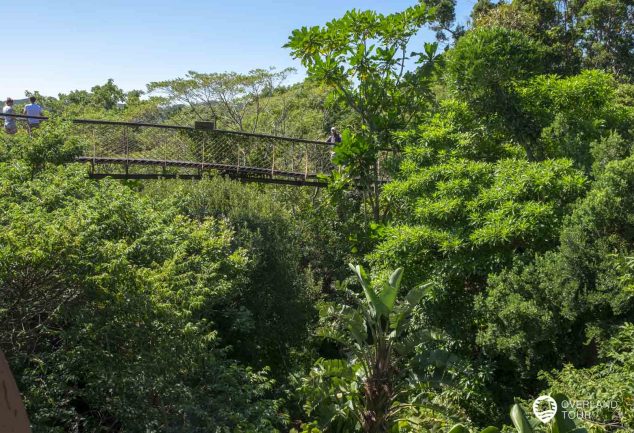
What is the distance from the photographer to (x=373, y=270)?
36.5ft

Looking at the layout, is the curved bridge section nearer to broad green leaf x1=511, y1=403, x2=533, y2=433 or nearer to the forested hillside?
the forested hillside

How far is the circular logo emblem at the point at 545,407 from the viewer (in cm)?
500

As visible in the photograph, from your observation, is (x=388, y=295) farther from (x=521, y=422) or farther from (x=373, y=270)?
(x=521, y=422)

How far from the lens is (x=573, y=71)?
62.6 ft

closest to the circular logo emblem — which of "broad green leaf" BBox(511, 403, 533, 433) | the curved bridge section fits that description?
"broad green leaf" BBox(511, 403, 533, 433)

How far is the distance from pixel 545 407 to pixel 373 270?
5373mm

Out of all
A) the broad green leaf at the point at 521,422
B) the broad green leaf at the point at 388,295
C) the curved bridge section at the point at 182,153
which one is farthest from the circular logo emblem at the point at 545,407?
the curved bridge section at the point at 182,153

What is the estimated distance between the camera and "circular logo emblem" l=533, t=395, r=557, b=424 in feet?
16.4

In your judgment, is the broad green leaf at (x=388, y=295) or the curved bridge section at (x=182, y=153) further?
the curved bridge section at (x=182, y=153)

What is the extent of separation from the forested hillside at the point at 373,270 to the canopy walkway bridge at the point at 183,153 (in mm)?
676

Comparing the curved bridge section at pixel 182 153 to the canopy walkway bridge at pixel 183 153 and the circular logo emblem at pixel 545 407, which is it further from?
the circular logo emblem at pixel 545 407

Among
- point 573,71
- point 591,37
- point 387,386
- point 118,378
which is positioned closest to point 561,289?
point 387,386

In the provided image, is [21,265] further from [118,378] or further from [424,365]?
[424,365]

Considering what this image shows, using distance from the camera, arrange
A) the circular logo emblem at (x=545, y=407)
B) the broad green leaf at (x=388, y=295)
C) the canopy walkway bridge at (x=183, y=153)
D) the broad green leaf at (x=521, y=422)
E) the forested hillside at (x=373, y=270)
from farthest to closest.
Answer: the canopy walkway bridge at (x=183, y=153) < the broad green leaf at (x=388, y=295) < the forested hillside at (x=373, y=270) < the broad green leaf at (x=521, y=422) < the circular logo emblem at (x=545, y=407)
